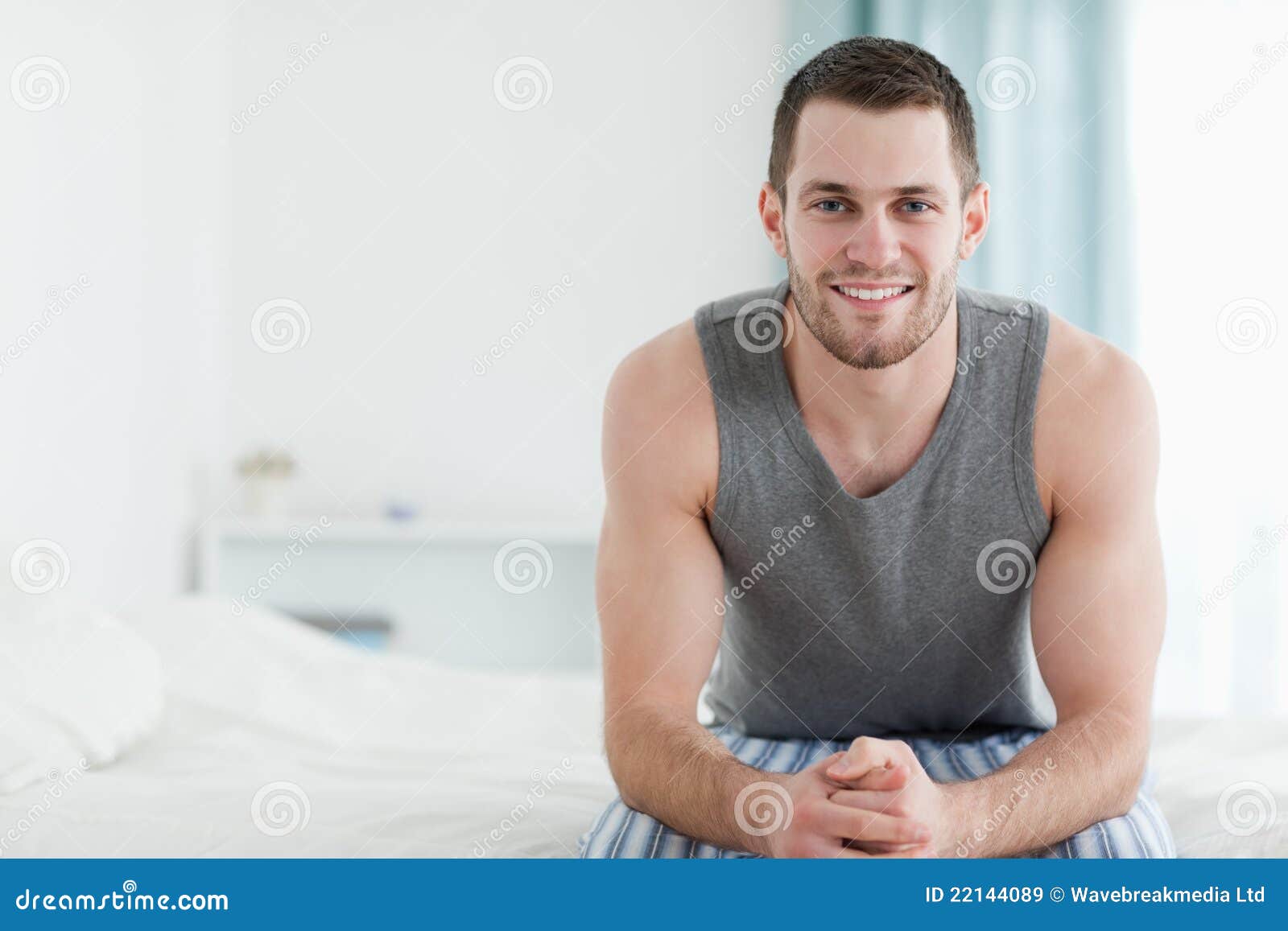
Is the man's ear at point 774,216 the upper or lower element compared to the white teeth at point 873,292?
upper

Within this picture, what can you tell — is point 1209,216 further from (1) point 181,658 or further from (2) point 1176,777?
(1) point 181,658

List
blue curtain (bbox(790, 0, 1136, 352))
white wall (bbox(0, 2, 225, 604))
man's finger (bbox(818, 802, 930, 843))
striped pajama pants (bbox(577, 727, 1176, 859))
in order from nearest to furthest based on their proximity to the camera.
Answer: man's finger (bbox(818, 802, 930, 843)) < striped pajama pants (bbox(577, 727, 1176, 859)) < white wall (bbox(0, 2, 225, 604)) < blue curtain (bbox(790, 0, 1136, 352))

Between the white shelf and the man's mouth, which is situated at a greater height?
the man's mouth

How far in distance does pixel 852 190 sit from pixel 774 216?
0.13 m

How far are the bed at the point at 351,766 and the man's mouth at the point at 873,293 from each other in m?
0.54

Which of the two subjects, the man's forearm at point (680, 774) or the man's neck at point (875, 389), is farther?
the man's neck at point (875, 389)

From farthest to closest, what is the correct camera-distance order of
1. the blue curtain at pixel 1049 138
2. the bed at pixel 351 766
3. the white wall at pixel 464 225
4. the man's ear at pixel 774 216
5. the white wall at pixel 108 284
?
the white wall at pixel 464 225, the blue curtain at pixel 1049 138, the white wall at pixel 108 284, the man's ear at pixel 774 216, the bed at pixel 351 766

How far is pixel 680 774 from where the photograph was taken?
94cm

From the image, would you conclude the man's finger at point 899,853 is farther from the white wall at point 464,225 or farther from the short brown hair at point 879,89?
the white wall at point 464,225

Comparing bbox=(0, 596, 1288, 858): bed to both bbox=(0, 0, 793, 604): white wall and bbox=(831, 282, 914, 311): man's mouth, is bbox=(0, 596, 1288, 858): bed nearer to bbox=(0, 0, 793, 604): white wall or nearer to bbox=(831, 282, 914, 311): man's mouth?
bbox=(831, 282, 914, 311): man's mouth

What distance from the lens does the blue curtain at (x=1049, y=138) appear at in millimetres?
2615

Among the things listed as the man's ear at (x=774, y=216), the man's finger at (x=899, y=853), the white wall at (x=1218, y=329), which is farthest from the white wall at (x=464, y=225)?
the man's finger at (x=899, y=853)

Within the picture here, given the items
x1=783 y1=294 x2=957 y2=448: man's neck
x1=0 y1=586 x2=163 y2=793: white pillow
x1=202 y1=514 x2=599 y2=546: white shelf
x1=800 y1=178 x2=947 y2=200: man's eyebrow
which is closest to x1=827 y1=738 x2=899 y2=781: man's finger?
x1=783 y1=294 x2=957 y2=448: man's neck

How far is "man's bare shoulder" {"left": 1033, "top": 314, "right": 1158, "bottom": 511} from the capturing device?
1.08 metres
